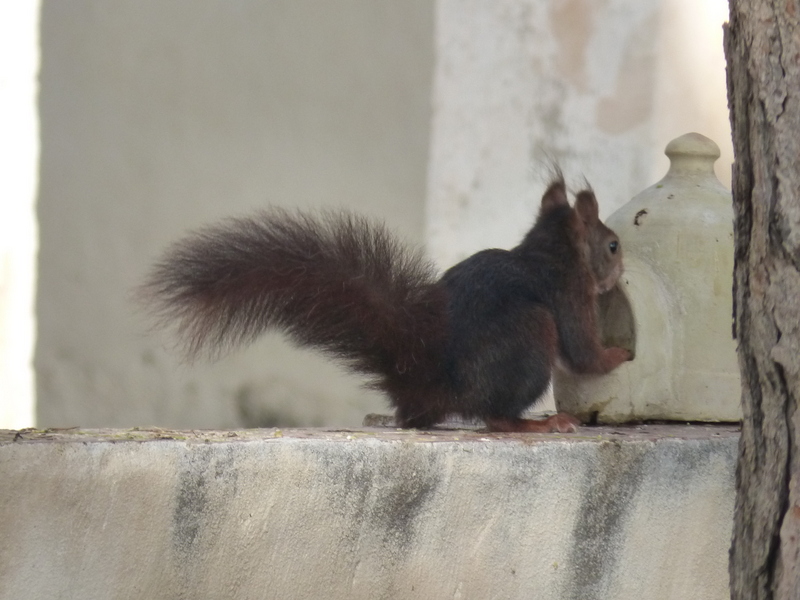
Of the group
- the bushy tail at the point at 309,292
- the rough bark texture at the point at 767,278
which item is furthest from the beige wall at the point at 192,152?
the rough bark texture at the point at 767,278

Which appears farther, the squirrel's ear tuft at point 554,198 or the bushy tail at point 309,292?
the squirrel's ear tuft at point 554,198

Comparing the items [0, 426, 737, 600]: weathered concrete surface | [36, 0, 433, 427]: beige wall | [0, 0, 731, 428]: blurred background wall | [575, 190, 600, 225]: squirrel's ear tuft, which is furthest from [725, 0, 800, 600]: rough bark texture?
[36, 0, 433, 427]: beige wall

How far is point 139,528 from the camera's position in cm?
216

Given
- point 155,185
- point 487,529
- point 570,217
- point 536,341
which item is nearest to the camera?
point 487,529

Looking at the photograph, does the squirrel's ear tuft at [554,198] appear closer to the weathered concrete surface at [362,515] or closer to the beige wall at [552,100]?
the weathered concrete surface at [362,515]

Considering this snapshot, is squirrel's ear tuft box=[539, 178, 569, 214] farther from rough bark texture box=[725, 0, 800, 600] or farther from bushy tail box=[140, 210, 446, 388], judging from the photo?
rough bark texture box=[725, 0, 800, 600]

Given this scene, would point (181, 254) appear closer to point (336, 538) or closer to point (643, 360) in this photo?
point (336, 538)

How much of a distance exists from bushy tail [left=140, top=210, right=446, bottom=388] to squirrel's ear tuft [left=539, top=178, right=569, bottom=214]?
0.46 meters

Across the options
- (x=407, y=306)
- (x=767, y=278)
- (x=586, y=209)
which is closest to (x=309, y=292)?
(x=407, y=306)

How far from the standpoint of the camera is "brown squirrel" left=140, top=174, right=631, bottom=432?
266cm

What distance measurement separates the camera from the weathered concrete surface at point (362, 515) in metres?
2.12

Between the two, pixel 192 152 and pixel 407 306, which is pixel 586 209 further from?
pixel 192 152

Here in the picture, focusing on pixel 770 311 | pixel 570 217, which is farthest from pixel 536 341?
pixel 770 311

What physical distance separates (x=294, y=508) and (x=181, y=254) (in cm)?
72
